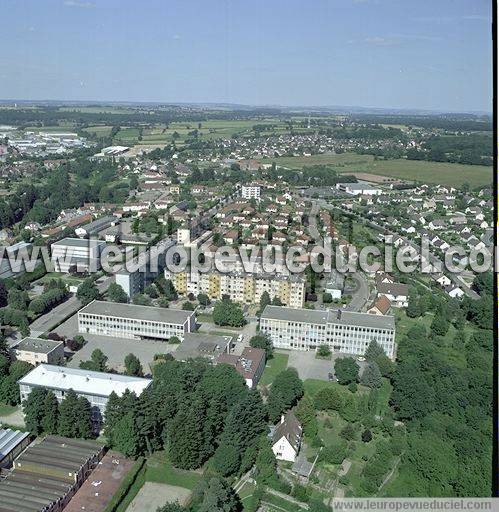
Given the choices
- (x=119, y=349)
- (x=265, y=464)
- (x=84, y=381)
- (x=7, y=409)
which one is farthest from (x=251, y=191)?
(x=265, y=464)

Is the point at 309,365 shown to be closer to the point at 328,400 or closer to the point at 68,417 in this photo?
the point at 328,400

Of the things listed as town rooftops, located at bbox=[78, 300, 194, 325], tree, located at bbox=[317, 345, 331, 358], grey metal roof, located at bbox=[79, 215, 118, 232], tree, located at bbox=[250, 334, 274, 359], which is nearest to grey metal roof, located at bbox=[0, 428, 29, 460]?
town rooftops, located at bbox=[78, 300, 194, 325]

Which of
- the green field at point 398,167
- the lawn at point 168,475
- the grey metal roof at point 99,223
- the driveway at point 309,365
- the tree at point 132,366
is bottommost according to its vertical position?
the lawn at point 168,475

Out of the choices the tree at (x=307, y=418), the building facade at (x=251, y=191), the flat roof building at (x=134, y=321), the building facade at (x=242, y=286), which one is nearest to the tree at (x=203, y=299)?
the building facade at (x=242, y=286)

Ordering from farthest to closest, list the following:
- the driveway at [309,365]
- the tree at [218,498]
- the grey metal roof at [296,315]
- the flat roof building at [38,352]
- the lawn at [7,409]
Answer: the grey metal roof at [296,315] < the driveway at [309,365] < the flat roof building at [38,352] < the lawn at [7,409] < the tree at [218,498]

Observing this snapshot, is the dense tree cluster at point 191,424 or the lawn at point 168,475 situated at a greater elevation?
the dense tree cluster at point 191,424

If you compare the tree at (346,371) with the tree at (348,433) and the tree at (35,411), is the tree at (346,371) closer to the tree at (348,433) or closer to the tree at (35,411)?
the tree at (348,433)

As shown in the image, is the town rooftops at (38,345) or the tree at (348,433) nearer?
the tree at (348,433)
